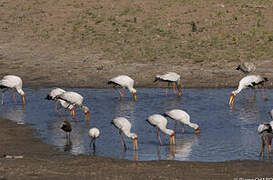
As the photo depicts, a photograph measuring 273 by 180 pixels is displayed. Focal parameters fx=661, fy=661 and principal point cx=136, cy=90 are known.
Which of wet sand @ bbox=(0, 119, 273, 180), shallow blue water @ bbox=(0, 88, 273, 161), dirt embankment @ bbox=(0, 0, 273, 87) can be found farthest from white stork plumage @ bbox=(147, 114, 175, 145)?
dirt embankment @ bbox=(0, 0, 273, 87)

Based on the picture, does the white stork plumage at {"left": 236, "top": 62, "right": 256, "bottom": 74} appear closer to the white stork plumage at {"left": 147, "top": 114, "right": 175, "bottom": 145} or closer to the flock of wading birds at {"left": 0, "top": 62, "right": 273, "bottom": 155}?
the flock of wading birds at {"left": 0, "top": 62, "right": 273, "bottom": 155}

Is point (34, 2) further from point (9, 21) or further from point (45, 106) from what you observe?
point (45, 106)

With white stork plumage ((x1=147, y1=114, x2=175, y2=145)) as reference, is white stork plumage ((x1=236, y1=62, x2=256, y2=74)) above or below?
above

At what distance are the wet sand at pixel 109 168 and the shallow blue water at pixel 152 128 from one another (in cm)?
100

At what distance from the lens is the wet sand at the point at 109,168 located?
11.9 meters

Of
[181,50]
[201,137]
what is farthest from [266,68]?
[201,137]

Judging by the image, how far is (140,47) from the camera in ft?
104

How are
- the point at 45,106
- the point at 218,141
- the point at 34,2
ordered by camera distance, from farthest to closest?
the point at 34,2
the point at 45,106
the point at 218,141

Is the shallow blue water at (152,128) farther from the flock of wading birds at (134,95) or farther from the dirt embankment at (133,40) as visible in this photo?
the dirt embankment at (133,40)

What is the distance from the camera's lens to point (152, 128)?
59.6 ft

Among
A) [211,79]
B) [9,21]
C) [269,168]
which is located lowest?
[269,168]

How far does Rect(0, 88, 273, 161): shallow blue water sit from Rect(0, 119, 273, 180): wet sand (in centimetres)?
100

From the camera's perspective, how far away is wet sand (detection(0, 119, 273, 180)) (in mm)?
11945

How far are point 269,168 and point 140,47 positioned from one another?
19115mm
